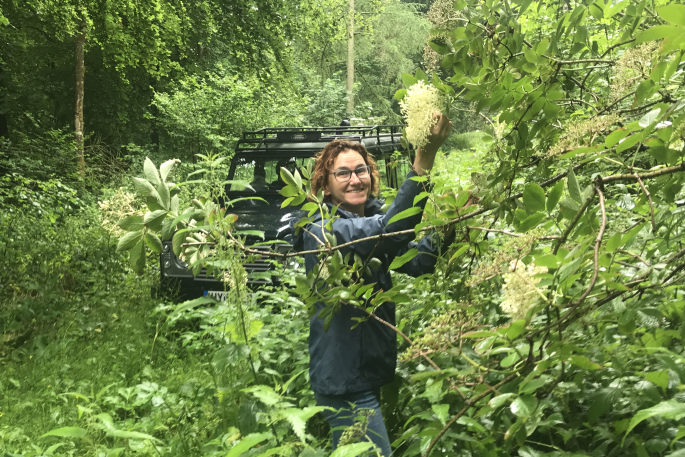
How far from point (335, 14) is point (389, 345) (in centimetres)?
1048

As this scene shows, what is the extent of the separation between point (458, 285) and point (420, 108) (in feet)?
2.29

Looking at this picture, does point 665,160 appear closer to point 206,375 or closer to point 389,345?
point 389,345

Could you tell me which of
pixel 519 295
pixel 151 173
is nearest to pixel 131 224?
pixel 151 173

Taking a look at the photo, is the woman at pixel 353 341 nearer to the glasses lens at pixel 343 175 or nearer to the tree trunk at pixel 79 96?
the glasses lens at pixel 343 175

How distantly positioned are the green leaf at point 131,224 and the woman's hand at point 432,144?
2.74 ft

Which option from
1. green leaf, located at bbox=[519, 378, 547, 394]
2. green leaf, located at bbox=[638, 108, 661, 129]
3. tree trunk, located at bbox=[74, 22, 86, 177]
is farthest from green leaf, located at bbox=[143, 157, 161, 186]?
tree trunk, located at bbox=[74, 22, 86, 177]

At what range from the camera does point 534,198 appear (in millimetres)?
1027

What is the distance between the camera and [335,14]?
11.2 meters

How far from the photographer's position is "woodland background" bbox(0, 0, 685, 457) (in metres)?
1.02

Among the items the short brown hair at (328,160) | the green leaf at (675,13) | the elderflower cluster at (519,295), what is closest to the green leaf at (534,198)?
the elderflower cluster at (519,295)

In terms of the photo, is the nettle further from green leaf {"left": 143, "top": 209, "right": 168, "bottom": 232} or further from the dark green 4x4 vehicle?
the dark green 4x4 vehicle

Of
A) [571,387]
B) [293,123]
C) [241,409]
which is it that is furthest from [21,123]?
[571,387]

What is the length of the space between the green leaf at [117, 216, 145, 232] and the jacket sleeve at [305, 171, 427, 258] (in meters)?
0.53

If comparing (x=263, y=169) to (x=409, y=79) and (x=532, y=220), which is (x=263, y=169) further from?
(x=532, y=220)
